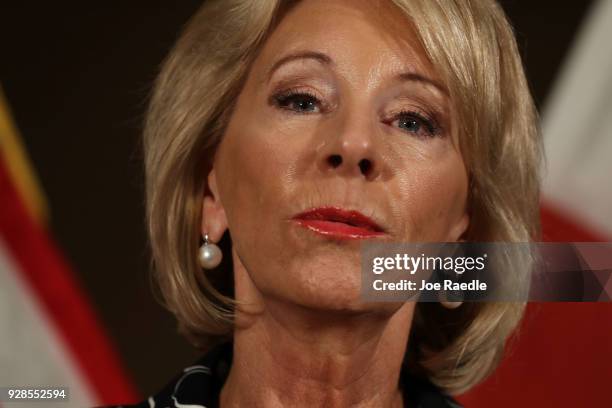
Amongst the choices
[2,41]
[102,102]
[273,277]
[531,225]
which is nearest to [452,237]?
[531,225]

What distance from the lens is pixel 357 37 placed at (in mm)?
1139

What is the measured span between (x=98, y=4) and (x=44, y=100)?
0.77 ft

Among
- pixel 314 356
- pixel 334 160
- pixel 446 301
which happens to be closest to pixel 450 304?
pixel 446 301

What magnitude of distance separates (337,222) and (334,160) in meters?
0.08

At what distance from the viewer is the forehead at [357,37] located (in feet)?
3.70

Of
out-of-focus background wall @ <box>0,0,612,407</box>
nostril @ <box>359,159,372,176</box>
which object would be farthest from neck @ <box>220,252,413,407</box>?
out-of-focus background wall @ <box>0,0,612,407</box>

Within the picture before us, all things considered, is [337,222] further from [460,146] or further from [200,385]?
[200,385]

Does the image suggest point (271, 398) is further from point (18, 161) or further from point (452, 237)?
point (18, 161)

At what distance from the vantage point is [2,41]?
174cm

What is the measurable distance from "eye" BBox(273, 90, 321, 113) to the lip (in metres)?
0.17

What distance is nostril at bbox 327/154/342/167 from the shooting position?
105 centimetres

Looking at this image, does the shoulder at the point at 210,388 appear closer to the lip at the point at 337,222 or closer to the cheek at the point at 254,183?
the cheek at the point at 254,183

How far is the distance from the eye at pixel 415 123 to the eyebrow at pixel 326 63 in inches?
1.8

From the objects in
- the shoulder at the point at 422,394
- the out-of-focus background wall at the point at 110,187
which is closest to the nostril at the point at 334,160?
the shoulder at the point at 422,394
